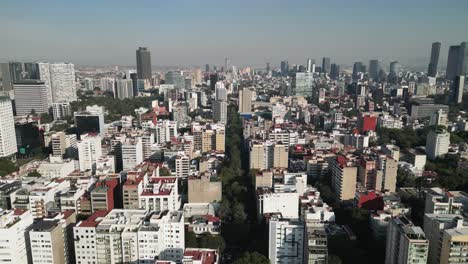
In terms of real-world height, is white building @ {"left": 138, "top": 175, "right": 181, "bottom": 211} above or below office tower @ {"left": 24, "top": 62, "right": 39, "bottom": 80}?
below

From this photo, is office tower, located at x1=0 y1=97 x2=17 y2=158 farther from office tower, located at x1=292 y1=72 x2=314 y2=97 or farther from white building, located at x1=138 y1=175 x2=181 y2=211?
office tower, located at x1=292 y1=72 x2=314 y2=97

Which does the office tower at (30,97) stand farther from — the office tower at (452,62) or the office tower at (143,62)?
the office tower at (452,62)

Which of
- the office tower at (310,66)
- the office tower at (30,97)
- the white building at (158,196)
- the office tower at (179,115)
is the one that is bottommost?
the white building at (158,196)

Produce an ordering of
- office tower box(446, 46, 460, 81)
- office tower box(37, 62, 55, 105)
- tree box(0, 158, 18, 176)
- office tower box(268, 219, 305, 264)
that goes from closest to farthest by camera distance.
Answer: office tower box(268, 219, 305, 264) < tree box(0, 158, 18, 176) < office tower box(37, 62, 55, 105) < office tower box(446, 46, 460, 81)

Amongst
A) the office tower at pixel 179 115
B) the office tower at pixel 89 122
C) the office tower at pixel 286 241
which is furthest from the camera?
the office tower at pixel 179 115

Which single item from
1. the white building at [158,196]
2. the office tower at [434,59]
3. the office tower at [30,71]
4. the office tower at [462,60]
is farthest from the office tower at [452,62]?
the office tower at [30,71]

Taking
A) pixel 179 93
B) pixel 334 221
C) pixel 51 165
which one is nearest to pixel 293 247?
pixel 334 221

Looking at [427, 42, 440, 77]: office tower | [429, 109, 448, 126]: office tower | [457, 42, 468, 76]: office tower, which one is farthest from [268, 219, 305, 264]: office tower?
[427, 42, 440, 77]: office tower
